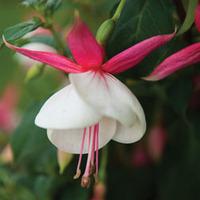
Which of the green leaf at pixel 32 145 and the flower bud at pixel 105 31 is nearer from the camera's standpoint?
the flower bud at pixel 105 31

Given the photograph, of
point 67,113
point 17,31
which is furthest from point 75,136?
point 17,31

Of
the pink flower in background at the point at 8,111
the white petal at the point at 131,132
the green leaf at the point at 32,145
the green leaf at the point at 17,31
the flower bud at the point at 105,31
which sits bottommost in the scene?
the pink flower in background at the point at 8,111

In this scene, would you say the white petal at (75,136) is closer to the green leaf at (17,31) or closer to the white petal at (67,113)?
the white petal at (67,113)

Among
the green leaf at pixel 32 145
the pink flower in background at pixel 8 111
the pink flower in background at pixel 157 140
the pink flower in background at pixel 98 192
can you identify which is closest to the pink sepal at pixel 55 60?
the green leaf at pixel 32 145

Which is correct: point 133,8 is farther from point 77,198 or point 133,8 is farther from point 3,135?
point 3,135

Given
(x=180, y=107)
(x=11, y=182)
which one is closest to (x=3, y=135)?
(x=11, y=182)

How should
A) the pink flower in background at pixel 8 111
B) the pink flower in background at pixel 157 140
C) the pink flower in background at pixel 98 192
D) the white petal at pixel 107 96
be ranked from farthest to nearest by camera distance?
1. the pink flower in background at pixel 8 111
2. the pink flower in background at pixel 157 140
3. the pink flower in background at pixel 98 192
4. the white petal at pixel 107 96

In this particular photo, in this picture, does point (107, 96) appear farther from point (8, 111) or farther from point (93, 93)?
point (8, 111)

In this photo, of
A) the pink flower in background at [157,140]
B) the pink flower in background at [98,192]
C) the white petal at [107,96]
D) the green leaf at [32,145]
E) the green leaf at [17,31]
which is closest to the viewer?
the white petal at [107,96]
